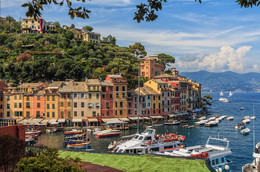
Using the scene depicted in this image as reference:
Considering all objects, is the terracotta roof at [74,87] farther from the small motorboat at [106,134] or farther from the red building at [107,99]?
the small motorboat at [106,134]

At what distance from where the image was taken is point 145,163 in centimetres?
1875

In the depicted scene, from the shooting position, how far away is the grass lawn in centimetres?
1750

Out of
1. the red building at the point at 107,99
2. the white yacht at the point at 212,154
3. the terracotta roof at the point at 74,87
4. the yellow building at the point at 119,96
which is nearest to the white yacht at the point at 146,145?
the white yacht at the point at 212,154

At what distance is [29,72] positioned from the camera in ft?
239

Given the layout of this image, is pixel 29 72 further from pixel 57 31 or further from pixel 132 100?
pixel 57 31

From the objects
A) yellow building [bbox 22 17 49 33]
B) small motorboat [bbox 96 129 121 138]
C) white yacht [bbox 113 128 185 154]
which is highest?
yellow building [bbox 22 17 49 33]

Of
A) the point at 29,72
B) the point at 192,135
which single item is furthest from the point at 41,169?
the point at 29,72

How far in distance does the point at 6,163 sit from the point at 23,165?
4.40 metres

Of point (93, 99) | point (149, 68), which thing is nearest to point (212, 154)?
point (93, 99)

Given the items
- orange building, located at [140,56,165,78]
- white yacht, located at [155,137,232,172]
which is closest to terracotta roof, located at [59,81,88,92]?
white yacht, located at [155,137,232,172]

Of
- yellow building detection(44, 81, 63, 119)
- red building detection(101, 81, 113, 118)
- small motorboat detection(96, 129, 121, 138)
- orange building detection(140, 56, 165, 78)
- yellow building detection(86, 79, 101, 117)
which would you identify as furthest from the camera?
orange building detection(140, 56, 165, 78)

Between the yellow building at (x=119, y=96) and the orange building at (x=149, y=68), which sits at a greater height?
the orange building at (x=149, y=68)

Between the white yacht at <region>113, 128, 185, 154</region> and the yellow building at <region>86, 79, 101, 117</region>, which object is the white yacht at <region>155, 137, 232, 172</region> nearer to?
the white yacht at <region>113, 128, 185, 154</region>

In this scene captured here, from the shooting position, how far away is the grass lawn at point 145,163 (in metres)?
17.5
